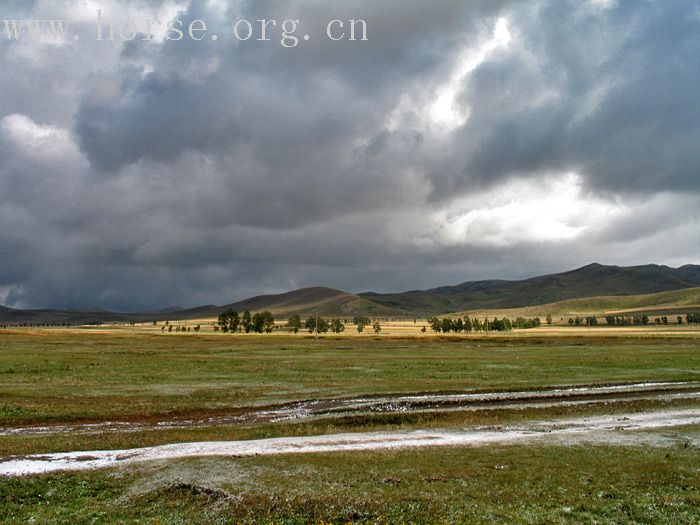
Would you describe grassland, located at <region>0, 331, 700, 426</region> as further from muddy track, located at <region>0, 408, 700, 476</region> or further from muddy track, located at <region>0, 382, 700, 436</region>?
muddy track, located at <region>0, 408, 700, 476</region>

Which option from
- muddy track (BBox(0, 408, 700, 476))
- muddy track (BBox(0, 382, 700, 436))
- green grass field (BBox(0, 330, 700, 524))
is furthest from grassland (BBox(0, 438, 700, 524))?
muddy track (BBox(0, 382, 700, 436))

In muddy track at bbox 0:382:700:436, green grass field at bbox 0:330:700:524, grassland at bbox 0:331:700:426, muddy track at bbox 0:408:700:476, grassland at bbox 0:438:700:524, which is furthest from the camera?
grassland at bbox 0:331:700:426

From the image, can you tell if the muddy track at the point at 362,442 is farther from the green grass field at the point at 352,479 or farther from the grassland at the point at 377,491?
the grassland at the point at 377,491

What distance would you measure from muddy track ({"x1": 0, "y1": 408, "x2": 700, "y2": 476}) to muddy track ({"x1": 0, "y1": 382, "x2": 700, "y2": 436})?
6818 mm

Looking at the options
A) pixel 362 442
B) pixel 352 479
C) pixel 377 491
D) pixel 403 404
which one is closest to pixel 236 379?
pixel 403 404

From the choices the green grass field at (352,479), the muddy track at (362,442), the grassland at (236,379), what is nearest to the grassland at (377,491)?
the green grass field at (352,479)

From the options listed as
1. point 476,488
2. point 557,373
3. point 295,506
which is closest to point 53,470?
point 295,506

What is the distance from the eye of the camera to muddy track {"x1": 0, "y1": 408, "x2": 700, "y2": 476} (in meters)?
23.0

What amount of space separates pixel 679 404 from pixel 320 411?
29.9 m

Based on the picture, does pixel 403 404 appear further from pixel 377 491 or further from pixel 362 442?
pixel 377 491

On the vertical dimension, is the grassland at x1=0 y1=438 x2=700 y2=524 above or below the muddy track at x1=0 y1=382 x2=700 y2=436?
above

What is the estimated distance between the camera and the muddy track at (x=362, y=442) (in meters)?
23.0

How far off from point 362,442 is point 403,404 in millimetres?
15203

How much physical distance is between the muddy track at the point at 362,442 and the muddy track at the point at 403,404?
682cm
